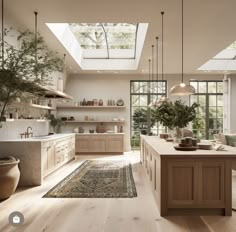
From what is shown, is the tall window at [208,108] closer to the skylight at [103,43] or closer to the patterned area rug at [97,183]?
the skylight at [103,43]

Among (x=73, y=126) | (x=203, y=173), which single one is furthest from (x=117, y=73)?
(x=203, y=173)

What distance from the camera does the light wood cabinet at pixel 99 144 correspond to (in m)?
9.20

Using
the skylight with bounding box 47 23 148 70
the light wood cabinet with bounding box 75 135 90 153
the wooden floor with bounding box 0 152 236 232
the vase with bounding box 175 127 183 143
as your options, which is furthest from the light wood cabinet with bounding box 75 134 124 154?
the wooden floor with bounding box 0 152 236 232

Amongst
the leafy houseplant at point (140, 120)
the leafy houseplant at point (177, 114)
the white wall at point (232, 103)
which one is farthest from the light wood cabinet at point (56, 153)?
the white wall at point (232, 103)

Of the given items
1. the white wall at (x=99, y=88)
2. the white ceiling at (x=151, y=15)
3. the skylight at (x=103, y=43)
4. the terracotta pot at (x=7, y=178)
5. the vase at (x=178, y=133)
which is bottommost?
the terracotta pot at (x=7, y=178)

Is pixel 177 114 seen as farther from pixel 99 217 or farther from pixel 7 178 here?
pixel 7 178

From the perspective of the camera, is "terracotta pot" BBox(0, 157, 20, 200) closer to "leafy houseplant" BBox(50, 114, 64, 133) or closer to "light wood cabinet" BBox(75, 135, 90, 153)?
"leafy houseplant" BBox(50, 114, 64, 133)

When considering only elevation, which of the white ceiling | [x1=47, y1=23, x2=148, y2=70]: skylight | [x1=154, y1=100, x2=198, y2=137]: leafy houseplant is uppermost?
[x1=47, y1=23, x2=148, y2=70]: skylight

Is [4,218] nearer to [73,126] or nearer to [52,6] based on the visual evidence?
[52,6]

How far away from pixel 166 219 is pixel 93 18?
3758mm

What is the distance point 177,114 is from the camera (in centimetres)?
456

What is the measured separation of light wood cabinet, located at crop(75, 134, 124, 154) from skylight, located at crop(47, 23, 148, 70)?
2511mm

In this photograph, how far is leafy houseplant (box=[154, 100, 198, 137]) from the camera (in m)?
4.52

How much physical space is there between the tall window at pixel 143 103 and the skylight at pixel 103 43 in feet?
4.23
